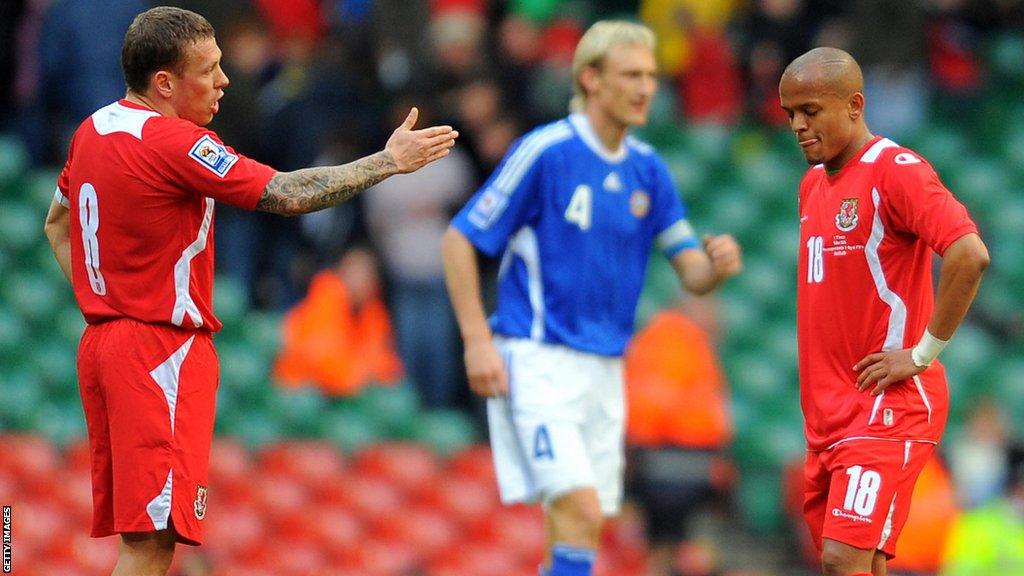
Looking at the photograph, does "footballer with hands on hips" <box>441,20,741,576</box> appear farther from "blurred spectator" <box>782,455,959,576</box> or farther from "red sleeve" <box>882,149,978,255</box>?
"blurred spectator" <box>782,455,959,576</box>

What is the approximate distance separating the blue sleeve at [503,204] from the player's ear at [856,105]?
5.78 feet

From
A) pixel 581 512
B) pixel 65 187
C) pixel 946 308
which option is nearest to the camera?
pixel 946 308

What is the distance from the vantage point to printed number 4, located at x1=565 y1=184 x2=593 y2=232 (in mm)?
6984

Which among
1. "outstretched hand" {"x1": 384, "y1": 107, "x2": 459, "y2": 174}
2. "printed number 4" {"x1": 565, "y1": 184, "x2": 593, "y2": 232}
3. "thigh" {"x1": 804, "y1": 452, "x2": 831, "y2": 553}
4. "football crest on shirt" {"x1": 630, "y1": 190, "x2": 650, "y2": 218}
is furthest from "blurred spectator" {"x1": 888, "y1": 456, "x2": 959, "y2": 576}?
"outstretched hand" {"x1": 384, "y1": 107, "x2": 459, "y2": 174}

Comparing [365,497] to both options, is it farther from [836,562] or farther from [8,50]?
[836,562]

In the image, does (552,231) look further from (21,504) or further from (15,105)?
(15,105)

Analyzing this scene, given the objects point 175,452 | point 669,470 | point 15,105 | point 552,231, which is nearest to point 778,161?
point 669,470

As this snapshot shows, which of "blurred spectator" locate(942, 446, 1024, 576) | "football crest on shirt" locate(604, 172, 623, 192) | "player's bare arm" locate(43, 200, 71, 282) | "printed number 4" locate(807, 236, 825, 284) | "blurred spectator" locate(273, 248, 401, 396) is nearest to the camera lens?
"printed number 4" locate(807, 236, 825, 284)

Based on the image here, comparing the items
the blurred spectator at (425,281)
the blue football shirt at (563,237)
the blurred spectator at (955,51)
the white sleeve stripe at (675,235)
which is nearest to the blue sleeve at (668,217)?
the white sleeve stripe at (675,235)

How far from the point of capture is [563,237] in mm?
6992

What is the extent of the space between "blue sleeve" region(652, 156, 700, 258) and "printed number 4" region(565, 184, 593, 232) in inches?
16.3

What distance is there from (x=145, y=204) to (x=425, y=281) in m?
6.37

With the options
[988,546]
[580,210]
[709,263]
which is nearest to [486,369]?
[580,210]

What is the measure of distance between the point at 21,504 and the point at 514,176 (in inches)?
188
